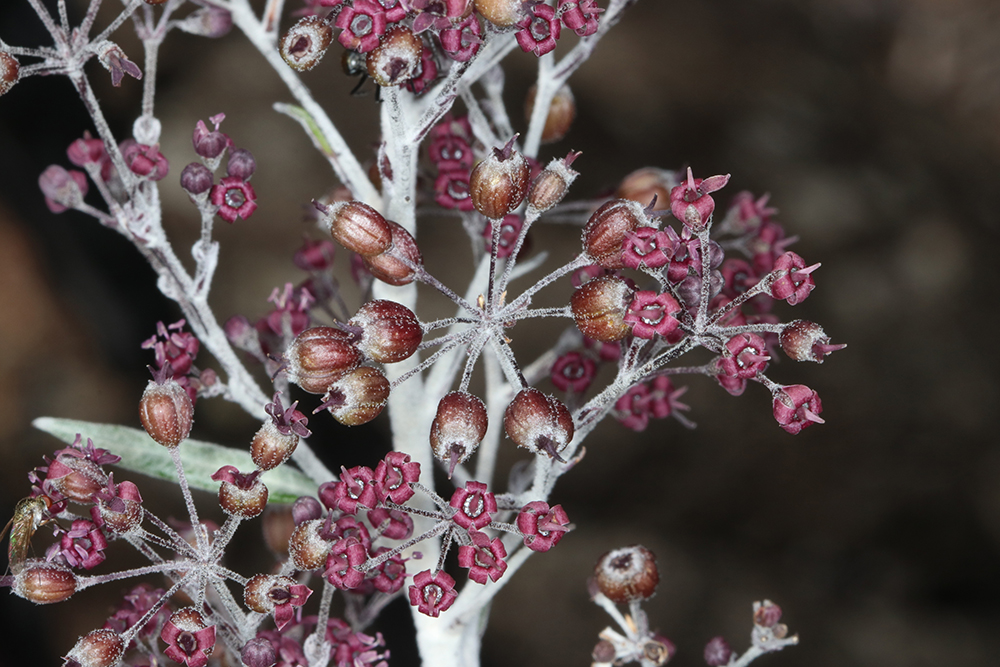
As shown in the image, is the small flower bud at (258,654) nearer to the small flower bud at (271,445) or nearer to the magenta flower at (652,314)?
the small flower bud at (271,445)

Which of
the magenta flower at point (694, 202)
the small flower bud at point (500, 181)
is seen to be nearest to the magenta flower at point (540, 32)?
the small flower bud at point (500, 181)

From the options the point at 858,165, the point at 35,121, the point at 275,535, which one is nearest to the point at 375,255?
the point at 275,535

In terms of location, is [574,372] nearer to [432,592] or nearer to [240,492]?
[432,592]

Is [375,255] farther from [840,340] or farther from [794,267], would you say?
[840,340]

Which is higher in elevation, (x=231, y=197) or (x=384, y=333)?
(x=231, y=197)

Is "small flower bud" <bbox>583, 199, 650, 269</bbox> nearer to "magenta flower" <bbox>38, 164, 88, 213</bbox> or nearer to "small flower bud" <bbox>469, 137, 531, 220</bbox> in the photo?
"small flower bud" <bbox>469, 137, 531, 220</bbox>

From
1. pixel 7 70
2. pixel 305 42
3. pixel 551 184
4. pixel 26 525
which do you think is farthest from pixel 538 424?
pixel 7 70

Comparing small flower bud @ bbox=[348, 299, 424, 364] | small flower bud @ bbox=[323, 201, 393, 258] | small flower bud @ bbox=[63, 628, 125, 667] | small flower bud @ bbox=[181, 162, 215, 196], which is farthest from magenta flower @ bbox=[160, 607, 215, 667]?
small flower bud @ bbox=[181, 162, 215, 196]
